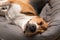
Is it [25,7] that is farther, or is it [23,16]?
[25,7]

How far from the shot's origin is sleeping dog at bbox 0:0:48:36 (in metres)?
1.13

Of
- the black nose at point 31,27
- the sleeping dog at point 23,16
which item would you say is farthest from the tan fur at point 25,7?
the black nose at point 31,27

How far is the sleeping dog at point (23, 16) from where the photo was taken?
3.71 feet

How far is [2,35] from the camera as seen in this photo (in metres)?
1.26

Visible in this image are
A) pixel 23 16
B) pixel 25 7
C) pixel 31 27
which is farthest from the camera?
pixel 25 7

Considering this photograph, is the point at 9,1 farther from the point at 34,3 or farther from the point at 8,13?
the point at 34,3

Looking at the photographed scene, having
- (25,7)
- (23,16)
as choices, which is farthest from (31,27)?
(25,7)

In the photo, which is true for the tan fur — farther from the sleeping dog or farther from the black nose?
the black nose

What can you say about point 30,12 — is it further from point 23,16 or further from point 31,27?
point 31,27

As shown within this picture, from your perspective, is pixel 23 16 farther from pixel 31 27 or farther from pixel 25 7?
pixel 31 27

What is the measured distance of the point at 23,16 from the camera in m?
1.45

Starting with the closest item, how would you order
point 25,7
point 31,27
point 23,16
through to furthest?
point 31,27, point 23,16, point 25,7

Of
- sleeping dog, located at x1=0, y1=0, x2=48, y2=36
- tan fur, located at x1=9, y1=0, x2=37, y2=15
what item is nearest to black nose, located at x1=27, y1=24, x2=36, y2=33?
sleeping dog, located at x1=0, y1=0, x2=48, y2=36

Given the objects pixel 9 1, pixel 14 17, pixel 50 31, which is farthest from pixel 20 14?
pixel 50 31
